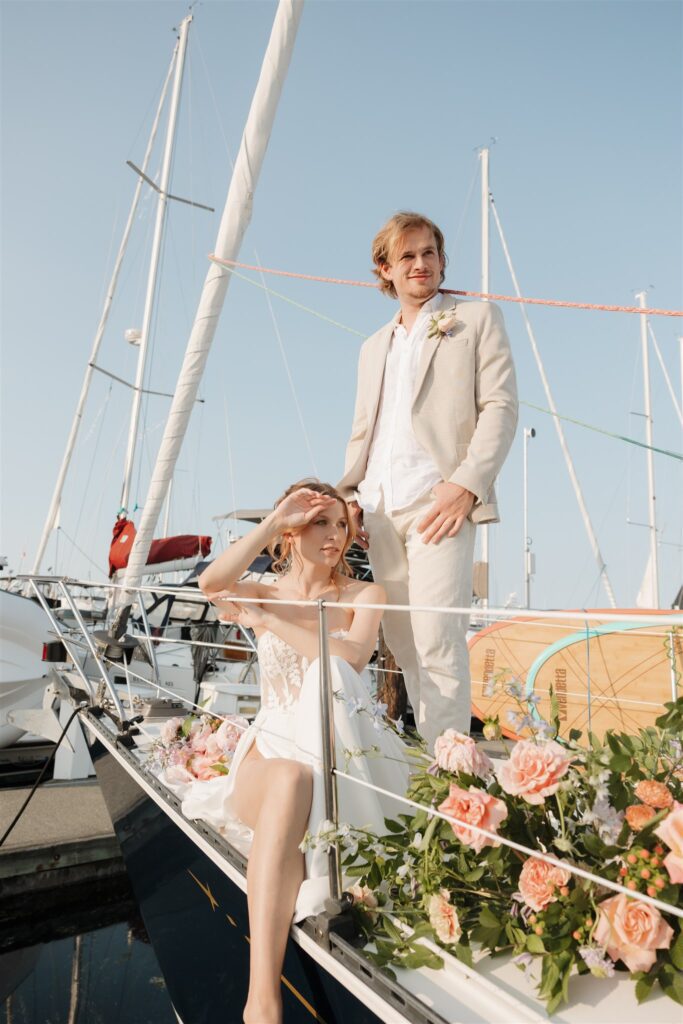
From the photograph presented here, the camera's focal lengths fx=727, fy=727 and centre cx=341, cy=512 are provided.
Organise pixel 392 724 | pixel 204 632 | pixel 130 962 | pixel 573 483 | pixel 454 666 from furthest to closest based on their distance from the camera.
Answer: pixel 573 483 → pixel 204 632 → pixel 130 962 → pixel 454 666 → pixel 392 724

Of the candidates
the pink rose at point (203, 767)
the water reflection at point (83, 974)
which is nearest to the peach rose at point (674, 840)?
the pink rose at point (203, 767)

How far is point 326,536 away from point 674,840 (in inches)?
60.4

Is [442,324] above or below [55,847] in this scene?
above

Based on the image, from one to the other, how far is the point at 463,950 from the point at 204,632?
827 cm

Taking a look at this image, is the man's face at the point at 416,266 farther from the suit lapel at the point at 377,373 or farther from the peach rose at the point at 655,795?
the peach rose at the point at 655,795

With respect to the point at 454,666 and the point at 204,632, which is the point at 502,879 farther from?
the point at 204,632

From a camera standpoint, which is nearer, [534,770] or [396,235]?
[534,770]

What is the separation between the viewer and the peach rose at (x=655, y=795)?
4.00ft

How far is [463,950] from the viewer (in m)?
1.34

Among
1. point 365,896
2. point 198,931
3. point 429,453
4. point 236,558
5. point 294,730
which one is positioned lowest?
point 198,931

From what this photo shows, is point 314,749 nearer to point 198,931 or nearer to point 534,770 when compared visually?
point 534,770

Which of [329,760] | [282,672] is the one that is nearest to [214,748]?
[282,672]

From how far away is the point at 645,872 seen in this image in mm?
1155

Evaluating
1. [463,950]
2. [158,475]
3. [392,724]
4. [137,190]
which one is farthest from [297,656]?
[137,190]
